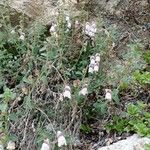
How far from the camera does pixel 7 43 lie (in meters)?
4.11

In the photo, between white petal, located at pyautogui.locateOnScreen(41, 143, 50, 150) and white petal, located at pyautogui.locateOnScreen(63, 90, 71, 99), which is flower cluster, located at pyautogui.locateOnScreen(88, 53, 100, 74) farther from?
white petal, located at pyautogui.locateOnScreen(41, 143, 50, 150)

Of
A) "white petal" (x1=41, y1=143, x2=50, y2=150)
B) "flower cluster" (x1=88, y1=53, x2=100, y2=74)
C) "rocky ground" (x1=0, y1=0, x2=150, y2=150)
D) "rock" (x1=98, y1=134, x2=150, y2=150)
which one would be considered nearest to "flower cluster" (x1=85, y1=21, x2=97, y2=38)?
"flower cluster" (x1=88, y1=53, x2=100, y2=74)

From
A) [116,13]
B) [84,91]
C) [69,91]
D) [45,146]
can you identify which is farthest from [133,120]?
[116,13]

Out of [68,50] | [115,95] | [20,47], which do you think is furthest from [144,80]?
[20,47]

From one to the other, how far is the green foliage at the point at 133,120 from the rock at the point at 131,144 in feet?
0.30

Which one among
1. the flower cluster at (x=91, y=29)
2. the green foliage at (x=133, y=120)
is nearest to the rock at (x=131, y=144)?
the green foliage at (x=133, y=120)

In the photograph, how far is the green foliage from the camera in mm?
3563

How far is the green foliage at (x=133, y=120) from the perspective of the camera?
356cm

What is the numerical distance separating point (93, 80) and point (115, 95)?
0.22 metres

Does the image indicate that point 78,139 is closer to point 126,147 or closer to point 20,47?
point 126,147

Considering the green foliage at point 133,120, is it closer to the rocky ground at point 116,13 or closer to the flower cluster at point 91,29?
the flower cluster at point 91,29

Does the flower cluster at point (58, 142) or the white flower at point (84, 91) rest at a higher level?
the white flower at point (84, 91)

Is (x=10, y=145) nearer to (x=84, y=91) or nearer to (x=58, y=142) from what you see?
(x=58, y=142)

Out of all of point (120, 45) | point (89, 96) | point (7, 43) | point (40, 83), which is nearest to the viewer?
point (40, 83)
